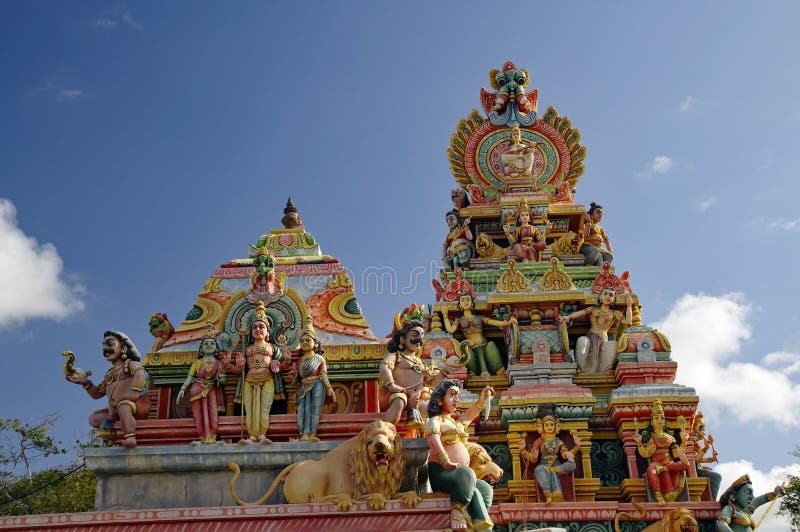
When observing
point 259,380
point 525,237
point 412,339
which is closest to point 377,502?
point 412,339

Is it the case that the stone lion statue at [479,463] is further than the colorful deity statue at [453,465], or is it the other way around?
the stone lion statue at [479,463]

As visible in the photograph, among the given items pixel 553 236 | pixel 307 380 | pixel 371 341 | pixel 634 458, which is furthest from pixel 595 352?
pixel 307 380

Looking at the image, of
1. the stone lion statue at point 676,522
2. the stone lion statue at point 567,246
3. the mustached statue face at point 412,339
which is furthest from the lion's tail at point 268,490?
the stone lion statue at point 567,246

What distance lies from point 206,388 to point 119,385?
114 cm

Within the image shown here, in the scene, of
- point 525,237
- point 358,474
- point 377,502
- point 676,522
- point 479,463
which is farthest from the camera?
point 525,237

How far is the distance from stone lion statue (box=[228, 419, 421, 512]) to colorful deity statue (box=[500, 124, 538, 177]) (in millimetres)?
12293

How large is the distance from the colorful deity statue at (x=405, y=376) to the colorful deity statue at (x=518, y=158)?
403 inches

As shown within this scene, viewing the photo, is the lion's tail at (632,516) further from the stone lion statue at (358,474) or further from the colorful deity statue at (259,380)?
the colorful deity statue at (259,380)

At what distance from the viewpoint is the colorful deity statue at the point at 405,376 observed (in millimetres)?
11914

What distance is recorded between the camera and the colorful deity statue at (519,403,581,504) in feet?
51.9

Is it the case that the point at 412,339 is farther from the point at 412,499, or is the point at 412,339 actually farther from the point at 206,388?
the point at 206,388

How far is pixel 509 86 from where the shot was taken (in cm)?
2370

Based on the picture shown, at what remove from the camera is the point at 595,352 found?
18.2 m

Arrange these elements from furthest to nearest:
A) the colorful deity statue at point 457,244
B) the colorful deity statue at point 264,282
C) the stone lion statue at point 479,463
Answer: the colorful deity statue at point 457,244
the colorful deity statue at point 264,282
the stone lion statue at point 479,463
